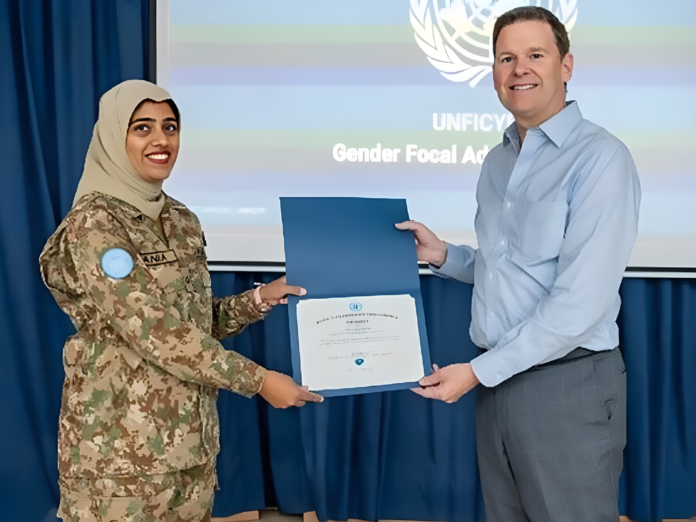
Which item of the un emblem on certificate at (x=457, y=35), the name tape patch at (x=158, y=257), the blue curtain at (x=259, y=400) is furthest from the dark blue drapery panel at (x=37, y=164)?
the name tape patch at (x=158, y=257)

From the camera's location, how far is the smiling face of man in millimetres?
1329

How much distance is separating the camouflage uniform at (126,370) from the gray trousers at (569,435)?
62 cm

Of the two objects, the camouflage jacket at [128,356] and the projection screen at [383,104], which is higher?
the projection screen at [383,104]

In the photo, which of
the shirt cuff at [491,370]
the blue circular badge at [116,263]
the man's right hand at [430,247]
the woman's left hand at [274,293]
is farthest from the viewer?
the man's right hand at [430,247]

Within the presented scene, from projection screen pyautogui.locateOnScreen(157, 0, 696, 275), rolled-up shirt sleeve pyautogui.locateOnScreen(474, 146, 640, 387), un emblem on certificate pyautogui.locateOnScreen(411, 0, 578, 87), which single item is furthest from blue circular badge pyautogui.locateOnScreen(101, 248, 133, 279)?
un emblem on certificate pyautogui.locateOnScreen(411, 0, 578, 87)

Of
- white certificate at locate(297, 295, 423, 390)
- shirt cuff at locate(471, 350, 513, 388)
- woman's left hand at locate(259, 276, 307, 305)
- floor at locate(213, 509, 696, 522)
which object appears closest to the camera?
shirt cuff at locate(471, 350, 513, 388)

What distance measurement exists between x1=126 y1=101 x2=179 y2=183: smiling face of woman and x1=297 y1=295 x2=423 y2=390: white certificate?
1.56ft

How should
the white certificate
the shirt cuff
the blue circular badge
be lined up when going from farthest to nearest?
the white certificate → the shirt cuff → the blue circular badge

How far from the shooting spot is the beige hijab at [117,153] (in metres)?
1.30

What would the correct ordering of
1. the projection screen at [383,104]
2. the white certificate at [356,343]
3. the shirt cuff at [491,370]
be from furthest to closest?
the projection screen at [383,104], the white certificate at [356,343], the shirt cuff at [491,370]

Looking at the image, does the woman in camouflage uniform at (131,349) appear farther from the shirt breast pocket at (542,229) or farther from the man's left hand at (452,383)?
the shirt breast pocket at (542,229)

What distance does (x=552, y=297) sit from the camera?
1265 millimetres

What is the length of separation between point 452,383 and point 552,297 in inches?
12.5

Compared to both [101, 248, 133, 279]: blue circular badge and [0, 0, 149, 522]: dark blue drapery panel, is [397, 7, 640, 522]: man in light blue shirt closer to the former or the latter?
[101, 248, 133, 279]: blue circular badge
